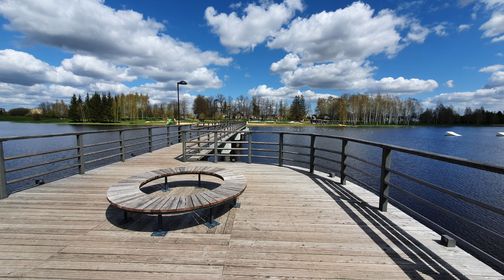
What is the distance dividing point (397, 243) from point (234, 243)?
194 centimetres

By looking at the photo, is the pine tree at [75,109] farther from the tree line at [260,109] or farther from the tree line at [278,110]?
the tree line at [260,109]

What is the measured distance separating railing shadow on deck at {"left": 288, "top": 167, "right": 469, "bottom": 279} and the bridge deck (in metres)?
0.01

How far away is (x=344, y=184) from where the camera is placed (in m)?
5.28

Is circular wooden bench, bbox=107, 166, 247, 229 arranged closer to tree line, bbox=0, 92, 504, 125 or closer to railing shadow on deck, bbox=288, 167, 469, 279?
railing shadow on deck, bbox=288, 167, 469, 279

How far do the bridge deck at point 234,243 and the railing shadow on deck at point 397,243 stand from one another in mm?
11

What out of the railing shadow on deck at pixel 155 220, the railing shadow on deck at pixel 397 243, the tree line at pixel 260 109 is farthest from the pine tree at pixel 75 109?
the railing shadow on deck at pixel 397 243

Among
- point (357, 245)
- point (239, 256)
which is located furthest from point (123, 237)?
point (357, 245)

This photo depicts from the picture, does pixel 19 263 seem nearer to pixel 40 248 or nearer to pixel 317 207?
pixel 40 248

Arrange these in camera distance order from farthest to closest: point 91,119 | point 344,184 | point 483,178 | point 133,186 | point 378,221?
point 91,119 < point 483,178 < point 344,184 < point 133,186 < point 378,221

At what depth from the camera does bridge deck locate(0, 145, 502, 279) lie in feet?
7.61

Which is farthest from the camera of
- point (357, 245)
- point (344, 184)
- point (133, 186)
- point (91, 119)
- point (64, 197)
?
point (91, 119)

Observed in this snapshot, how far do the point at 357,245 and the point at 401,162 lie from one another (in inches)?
638

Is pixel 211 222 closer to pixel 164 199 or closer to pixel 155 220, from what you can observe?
pixel 164 199

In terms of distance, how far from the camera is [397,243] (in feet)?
9.29
